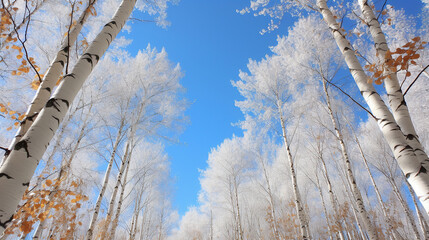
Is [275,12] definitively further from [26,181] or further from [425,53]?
[425,53]

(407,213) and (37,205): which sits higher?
(407,213)

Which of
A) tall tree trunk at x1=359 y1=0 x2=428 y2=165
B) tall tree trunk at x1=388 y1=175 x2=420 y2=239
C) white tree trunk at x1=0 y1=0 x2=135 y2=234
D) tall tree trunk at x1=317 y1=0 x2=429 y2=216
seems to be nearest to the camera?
white tree trunk at x1=0 y1=0 x2=135 y2=234

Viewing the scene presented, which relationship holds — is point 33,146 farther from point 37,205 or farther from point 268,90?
point 268,90

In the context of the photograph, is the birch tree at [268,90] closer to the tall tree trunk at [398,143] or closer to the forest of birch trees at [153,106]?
the forest of birch trees at [153,106]

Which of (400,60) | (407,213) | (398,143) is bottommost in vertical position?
(398,143)

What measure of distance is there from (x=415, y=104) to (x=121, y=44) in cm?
1465

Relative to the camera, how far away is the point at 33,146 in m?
1.16

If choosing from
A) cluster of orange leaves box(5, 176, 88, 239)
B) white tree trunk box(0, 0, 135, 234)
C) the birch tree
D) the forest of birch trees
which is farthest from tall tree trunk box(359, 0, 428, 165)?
the birch tree

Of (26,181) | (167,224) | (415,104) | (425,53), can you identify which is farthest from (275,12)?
(167,224)

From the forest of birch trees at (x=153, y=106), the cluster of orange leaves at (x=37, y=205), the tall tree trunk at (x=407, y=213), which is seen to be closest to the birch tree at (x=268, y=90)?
the forest of birch trees at (x=153, y=106)

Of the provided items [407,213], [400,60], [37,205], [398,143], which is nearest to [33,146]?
[37,205]

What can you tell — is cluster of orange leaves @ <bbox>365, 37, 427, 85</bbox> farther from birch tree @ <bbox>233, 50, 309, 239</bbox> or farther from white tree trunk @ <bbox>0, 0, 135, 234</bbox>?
birch tree @ <bbox>233, 50, 309, 239</bbox>

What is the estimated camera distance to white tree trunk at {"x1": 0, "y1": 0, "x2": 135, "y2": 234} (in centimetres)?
100

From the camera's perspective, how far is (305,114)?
970cm
